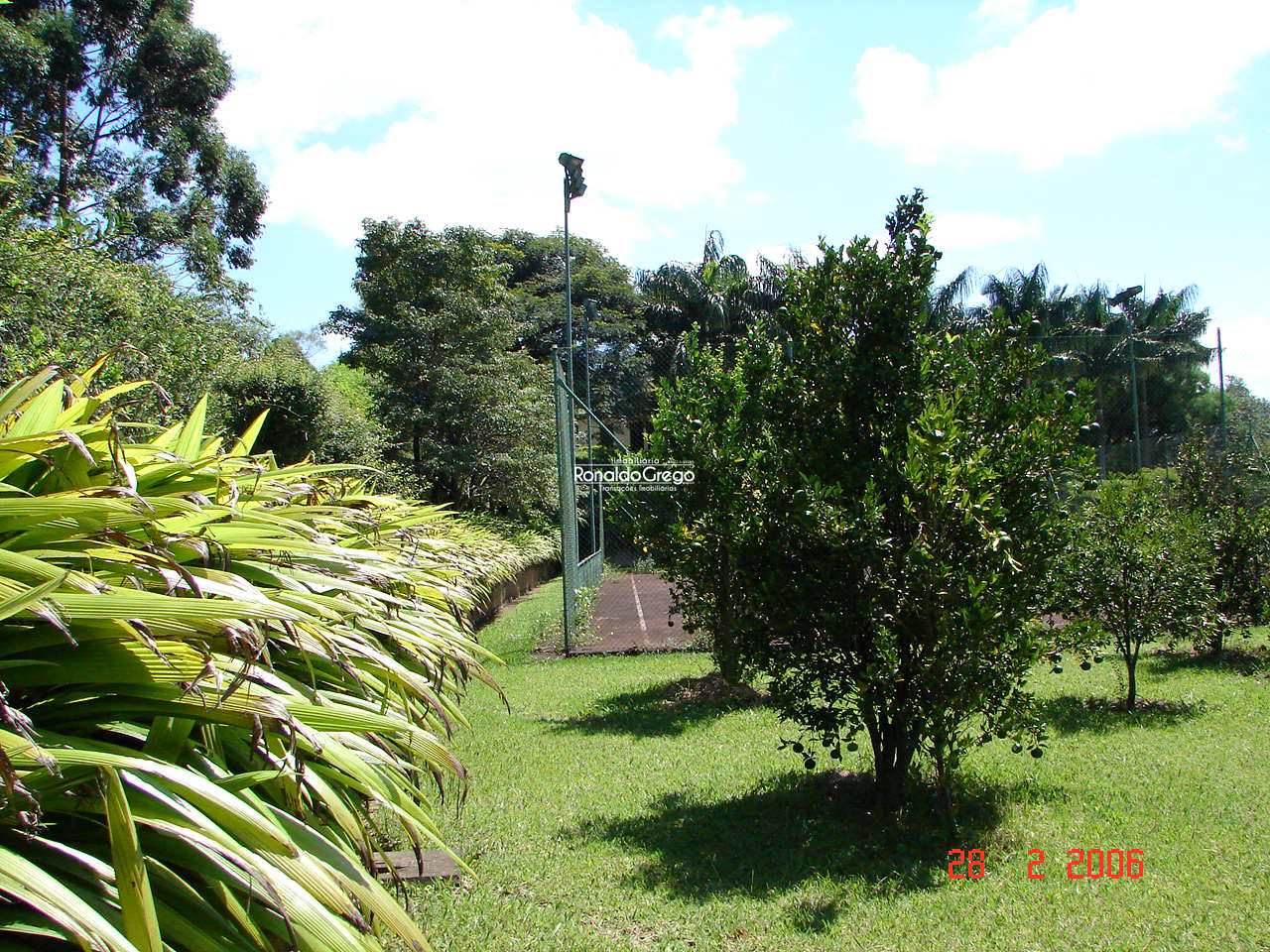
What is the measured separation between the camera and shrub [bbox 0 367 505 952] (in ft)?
4.74

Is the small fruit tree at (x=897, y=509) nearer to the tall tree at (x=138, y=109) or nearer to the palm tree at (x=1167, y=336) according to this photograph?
the tall tree at (x=138, y=109)

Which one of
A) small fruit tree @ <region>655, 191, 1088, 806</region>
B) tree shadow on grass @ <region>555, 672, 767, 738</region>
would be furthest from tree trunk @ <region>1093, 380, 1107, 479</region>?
small fruit tree @ <region>655, 191, 1088, 806</region>

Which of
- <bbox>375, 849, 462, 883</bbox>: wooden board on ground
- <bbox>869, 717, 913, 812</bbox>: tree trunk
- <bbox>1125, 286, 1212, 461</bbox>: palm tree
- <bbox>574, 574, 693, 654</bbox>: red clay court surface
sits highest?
<bbox>1125, 286, 1212, 461</bbox>: palm tree

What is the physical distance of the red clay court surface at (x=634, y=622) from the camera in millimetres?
11039

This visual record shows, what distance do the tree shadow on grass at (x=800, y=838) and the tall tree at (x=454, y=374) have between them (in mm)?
12922

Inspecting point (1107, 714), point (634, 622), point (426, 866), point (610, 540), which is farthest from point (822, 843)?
point (610, 540)

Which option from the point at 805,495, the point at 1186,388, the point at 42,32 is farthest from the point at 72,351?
the point at 1186,388

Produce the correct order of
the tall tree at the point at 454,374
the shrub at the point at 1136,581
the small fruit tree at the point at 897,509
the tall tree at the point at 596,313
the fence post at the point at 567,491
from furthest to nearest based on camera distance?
the tall tree at the point at 596,313, the tall tree at the point at 454,374, the fence post at the point at 567,491, the shrub at the point at 1136,581, the small fruit tree at the point at 897,509

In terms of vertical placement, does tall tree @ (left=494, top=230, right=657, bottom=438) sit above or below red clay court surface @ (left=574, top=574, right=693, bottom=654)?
above

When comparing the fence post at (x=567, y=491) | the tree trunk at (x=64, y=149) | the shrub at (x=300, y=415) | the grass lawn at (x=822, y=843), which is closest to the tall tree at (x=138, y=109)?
the tree trunk at (x=64, y=149)

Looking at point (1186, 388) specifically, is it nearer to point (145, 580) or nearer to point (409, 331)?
point (409, 331)

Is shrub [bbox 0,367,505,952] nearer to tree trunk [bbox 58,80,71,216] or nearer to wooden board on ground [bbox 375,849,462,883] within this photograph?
wooden board on ground [bbox 375,849,462,883]
